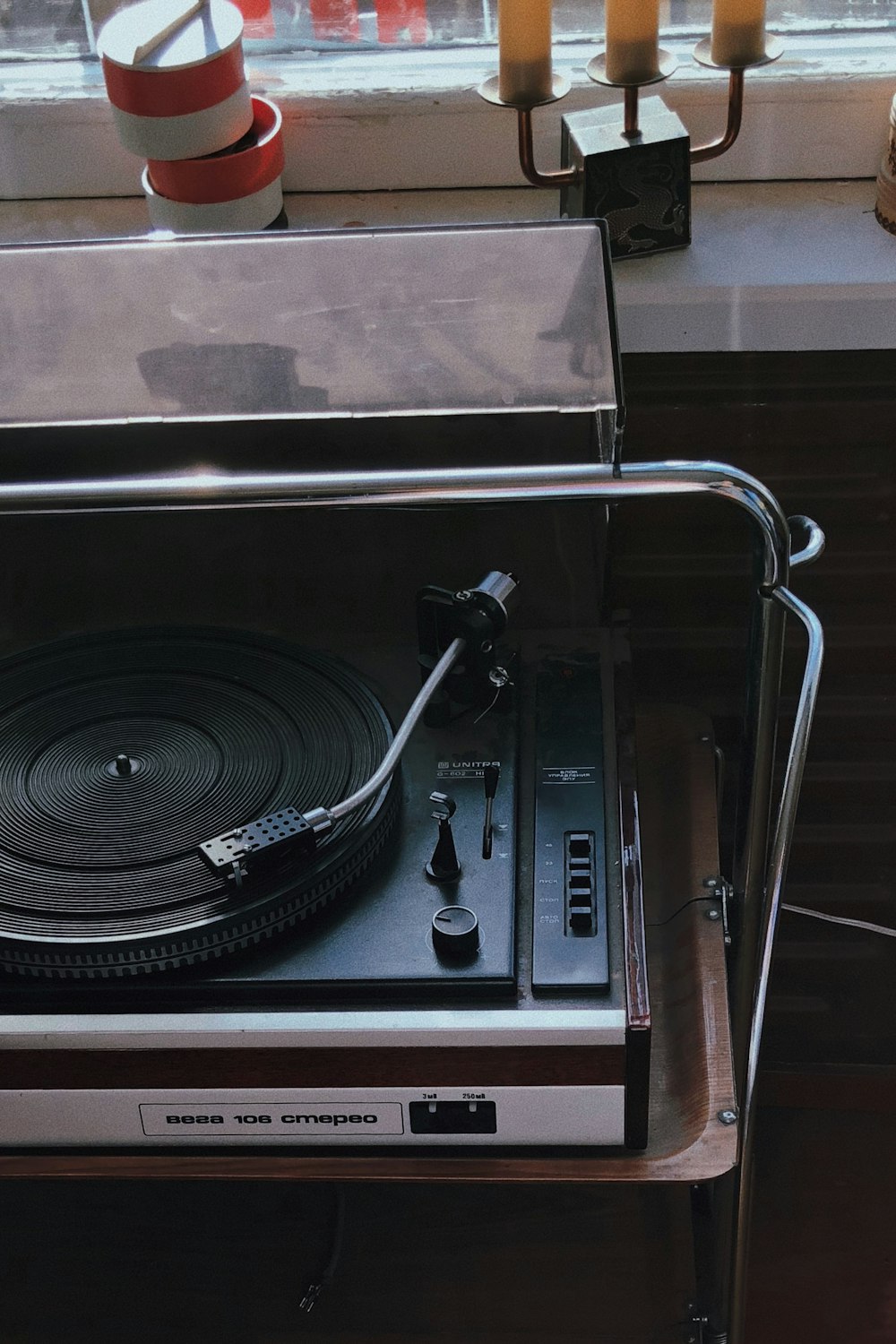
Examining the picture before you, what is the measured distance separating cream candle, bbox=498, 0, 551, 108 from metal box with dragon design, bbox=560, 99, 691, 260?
0.22ft

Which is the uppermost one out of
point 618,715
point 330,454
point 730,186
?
point 730,186

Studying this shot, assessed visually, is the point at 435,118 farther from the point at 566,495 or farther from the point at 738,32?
the point at 566,495

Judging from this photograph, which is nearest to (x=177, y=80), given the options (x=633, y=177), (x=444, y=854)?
(x=633, y=177)

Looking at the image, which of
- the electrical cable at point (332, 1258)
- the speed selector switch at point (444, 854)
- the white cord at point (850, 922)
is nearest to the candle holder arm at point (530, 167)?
the speed selector switch at point (444, 854)

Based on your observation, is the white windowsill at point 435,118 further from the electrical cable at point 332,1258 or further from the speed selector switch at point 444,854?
the electrical cable at point 332,1258

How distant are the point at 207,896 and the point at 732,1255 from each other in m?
0.54

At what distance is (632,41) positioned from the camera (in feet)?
4.10

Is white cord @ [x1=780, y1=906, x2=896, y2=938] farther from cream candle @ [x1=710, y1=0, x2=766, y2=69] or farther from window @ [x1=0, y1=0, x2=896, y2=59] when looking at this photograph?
window @ [x1=0, y1=0, x2=896, y2=59]

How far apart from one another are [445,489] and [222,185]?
0.61 m

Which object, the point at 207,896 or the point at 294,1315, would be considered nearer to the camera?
the point at 207,896

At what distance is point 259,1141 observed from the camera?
3.22 ft

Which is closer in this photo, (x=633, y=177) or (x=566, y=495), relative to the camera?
(x=566, y=495)

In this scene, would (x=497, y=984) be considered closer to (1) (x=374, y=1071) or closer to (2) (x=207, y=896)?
(1) (x=374, y=1071)

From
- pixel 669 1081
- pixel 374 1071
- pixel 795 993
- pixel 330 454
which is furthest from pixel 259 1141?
pixel 795 993
